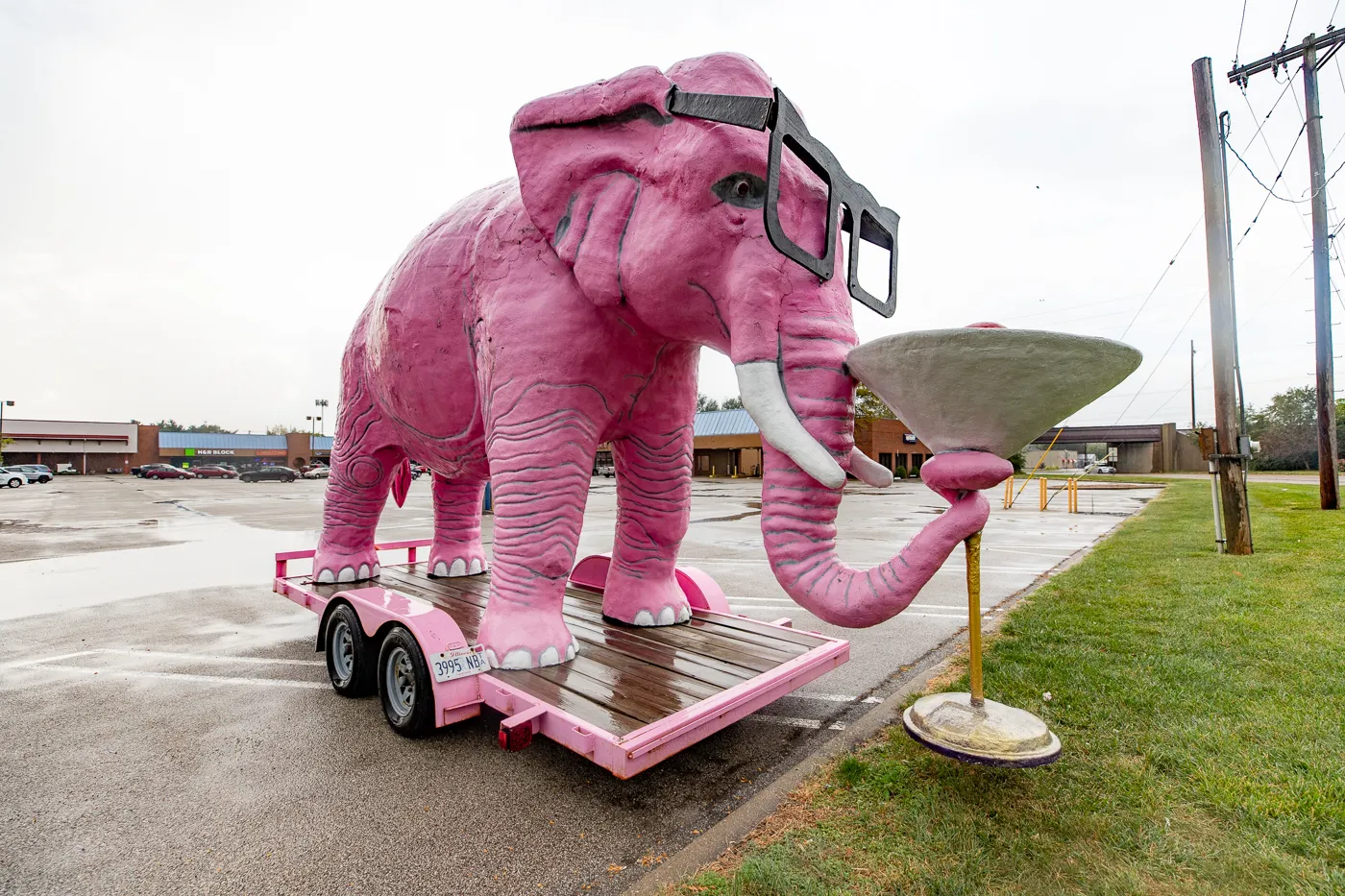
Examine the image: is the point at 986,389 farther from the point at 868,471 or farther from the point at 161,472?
the point at 161,472

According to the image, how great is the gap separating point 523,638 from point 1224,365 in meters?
8.66

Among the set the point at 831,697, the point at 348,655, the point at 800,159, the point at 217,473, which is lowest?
the point at 831,697

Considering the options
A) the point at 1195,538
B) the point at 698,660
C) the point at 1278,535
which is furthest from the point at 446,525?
the point at 1278,535

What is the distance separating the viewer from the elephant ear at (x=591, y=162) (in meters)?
2.91

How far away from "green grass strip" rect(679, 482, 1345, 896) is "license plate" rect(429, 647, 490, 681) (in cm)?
129

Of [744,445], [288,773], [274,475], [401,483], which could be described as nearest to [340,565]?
[401,483]

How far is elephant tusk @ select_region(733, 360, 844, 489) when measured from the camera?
90.5 inches

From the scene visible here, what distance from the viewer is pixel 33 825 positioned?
240 cm

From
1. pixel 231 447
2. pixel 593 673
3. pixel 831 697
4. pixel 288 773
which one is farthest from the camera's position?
pixel 231 447

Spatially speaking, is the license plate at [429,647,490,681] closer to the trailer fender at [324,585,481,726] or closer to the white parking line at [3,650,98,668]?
the trailer fender at [324,585,481,726]

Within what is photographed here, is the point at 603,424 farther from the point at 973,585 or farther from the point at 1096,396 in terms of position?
the point at 1096,396

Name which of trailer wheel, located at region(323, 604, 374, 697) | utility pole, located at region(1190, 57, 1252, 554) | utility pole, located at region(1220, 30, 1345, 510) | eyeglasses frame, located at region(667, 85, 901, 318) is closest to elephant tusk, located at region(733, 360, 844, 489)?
eyeglasses frame, located at region(667, 85, 901, 318)

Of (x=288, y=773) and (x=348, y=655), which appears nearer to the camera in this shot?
(x=288, y=773)

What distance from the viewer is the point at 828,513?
2.38 m
